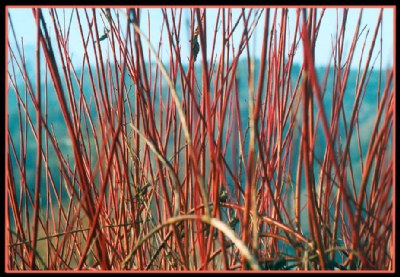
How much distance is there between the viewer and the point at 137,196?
38.4 inches

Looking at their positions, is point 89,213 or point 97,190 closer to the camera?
point 89,213

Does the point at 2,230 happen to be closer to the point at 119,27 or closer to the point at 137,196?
the point at 137,196

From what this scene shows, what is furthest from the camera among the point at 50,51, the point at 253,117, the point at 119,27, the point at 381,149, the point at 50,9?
the point at 119,27

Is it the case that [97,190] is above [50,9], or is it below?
below

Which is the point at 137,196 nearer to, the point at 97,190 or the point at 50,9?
the point at 97,190

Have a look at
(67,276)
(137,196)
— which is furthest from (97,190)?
(67,276)

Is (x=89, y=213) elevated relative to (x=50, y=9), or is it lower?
lower

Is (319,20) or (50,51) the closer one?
(50,51)

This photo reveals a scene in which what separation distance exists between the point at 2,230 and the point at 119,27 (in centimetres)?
43

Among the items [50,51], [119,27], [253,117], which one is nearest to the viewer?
[253,117]

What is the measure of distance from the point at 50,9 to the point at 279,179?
1.64 ft

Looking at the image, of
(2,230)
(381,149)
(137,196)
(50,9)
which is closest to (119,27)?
(50,9)

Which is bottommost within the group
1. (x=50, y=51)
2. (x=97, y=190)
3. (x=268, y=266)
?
(x=268, y=266)

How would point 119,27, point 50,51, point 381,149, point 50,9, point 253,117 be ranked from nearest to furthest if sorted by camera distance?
point 253,117
point 50,51
point 381,149
point 50,9
point 119,27
